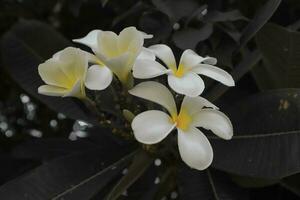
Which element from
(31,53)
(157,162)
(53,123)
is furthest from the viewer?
(53,123)

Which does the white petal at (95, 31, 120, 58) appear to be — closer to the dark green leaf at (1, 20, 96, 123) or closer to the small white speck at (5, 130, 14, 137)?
the dark green leaf at (1, 20, 96, 123)

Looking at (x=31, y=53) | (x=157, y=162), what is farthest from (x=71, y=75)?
(x=31, y=53)

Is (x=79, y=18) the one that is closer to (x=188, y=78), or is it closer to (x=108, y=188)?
(x=108, y=188)

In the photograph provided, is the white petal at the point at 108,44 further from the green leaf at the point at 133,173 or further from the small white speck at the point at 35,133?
the small white speck at the point at 35,133

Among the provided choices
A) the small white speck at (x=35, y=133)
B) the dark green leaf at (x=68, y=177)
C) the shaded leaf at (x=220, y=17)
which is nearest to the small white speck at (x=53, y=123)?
the small white speck at (x=35, y=133)

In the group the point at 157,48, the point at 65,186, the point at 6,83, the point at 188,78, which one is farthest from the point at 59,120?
the point at 188,78

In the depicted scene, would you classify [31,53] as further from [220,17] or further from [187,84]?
[187,84]
